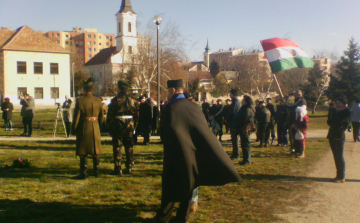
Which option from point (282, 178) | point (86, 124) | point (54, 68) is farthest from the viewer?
point (54, 68)

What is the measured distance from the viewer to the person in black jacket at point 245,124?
9477 mm

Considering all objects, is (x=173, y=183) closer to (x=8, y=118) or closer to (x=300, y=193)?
(x=300, y=193)

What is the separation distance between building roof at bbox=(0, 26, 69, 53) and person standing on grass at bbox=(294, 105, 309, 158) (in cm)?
5105

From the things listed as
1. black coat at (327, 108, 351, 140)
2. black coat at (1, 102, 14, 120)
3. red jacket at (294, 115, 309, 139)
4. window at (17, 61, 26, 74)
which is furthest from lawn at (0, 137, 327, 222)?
window at (17, 61, 26, 74)

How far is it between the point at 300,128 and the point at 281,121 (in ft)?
9.92

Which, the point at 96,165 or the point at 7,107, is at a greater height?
the point at 7,107

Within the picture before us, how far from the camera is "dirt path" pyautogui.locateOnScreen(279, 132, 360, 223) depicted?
5.30 meters

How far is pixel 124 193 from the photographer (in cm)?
639

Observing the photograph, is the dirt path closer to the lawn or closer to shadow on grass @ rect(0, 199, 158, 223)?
the lawn

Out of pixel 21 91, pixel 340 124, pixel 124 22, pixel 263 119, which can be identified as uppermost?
pixel 124 22

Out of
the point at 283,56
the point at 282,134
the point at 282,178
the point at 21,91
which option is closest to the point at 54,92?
the point at 21,91

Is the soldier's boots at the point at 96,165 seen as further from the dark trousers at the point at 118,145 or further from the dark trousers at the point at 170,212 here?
the dark trousers at the point at 170,212

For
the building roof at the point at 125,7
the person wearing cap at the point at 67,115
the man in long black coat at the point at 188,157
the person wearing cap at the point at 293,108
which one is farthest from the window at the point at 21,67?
the man in long black coat at the point at 188,157

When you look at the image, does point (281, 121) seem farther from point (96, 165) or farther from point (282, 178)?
point (96, 165)
